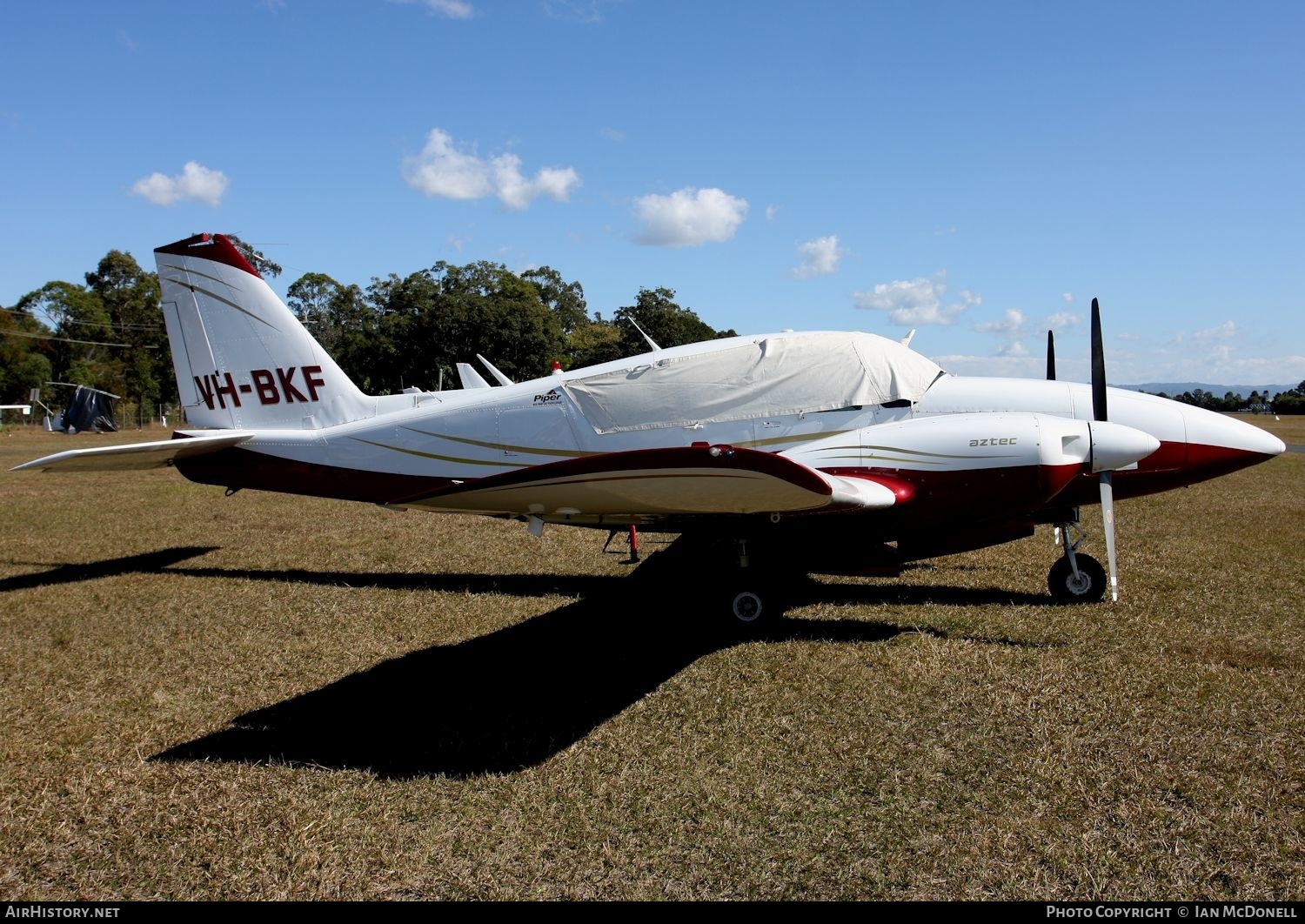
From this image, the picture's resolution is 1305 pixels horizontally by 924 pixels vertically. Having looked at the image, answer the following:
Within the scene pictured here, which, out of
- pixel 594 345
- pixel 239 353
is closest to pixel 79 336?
pixel 594 345

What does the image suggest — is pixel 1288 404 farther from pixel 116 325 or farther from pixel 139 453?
pixel 116 325

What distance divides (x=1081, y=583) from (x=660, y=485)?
14.9 ft

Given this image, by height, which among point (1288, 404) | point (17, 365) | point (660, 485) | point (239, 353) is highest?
point (17, 365)

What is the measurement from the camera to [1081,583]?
7.04 m

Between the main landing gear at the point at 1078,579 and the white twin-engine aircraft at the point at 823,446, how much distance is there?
13 mm

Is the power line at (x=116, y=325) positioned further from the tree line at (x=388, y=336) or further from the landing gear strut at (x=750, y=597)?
the landing gear strut at (x=750, y=597)

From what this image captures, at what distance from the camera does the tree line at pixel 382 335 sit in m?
56.9

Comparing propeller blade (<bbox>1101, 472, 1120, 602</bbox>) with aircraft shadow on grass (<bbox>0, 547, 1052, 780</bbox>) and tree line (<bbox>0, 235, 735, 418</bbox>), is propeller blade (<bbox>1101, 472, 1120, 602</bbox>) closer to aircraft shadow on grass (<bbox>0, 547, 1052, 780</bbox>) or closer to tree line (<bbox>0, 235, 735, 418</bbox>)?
aircraft shadow on grass (<bbox>0, 547, 1052, 780</bbox>)

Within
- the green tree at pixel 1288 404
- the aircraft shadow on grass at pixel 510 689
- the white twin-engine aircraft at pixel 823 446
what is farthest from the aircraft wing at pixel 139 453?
the green tree at pixel 1288 404

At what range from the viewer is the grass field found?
3236mm

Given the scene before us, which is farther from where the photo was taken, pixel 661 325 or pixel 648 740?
pixel 661 325

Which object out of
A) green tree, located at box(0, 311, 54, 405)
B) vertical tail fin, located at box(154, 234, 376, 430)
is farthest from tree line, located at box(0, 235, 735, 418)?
vertical tail fin, located at box(154, 234, 376, 430)

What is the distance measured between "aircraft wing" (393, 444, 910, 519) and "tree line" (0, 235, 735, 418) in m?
45.7

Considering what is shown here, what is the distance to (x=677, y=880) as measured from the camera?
3150 mm
